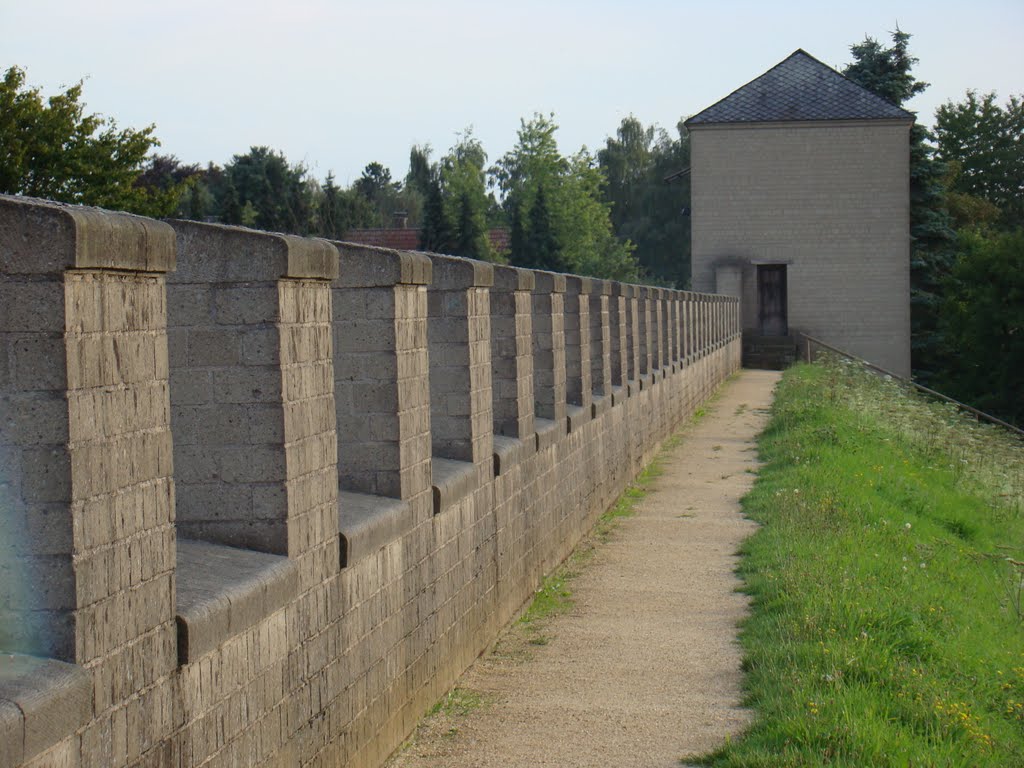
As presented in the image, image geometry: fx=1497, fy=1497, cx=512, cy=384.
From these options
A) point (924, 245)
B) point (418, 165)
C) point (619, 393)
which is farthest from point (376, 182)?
point (619, 393)

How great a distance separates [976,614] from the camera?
9.28 m

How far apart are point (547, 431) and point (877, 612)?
10.4 ft

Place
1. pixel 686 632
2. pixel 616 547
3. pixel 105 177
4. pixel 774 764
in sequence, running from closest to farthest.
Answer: pixel 774 764
pixel 686 632
pixel 616 547
pixel 105 177

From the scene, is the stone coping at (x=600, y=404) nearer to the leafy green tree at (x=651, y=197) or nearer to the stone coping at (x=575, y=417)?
the stone coping at (x=575, y=417)

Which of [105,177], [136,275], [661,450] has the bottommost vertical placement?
[661,450]

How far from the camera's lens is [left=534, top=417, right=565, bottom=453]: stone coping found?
1026 cm

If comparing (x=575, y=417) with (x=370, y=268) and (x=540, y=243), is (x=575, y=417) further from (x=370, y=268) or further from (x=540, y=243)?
(x=540, y=243)

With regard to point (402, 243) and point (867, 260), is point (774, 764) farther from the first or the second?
point (402, 243)

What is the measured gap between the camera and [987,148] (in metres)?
78.2

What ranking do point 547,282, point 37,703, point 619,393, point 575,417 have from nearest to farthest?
1. point 37,703
2. point 547,282
3. point 575,417
4. point 619,393

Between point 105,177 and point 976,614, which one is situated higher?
point 105,177

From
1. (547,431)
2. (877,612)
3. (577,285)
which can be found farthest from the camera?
(577,285)

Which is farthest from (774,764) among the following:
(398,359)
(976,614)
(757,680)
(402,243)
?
(402,243)

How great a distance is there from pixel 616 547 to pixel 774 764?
6144mm
